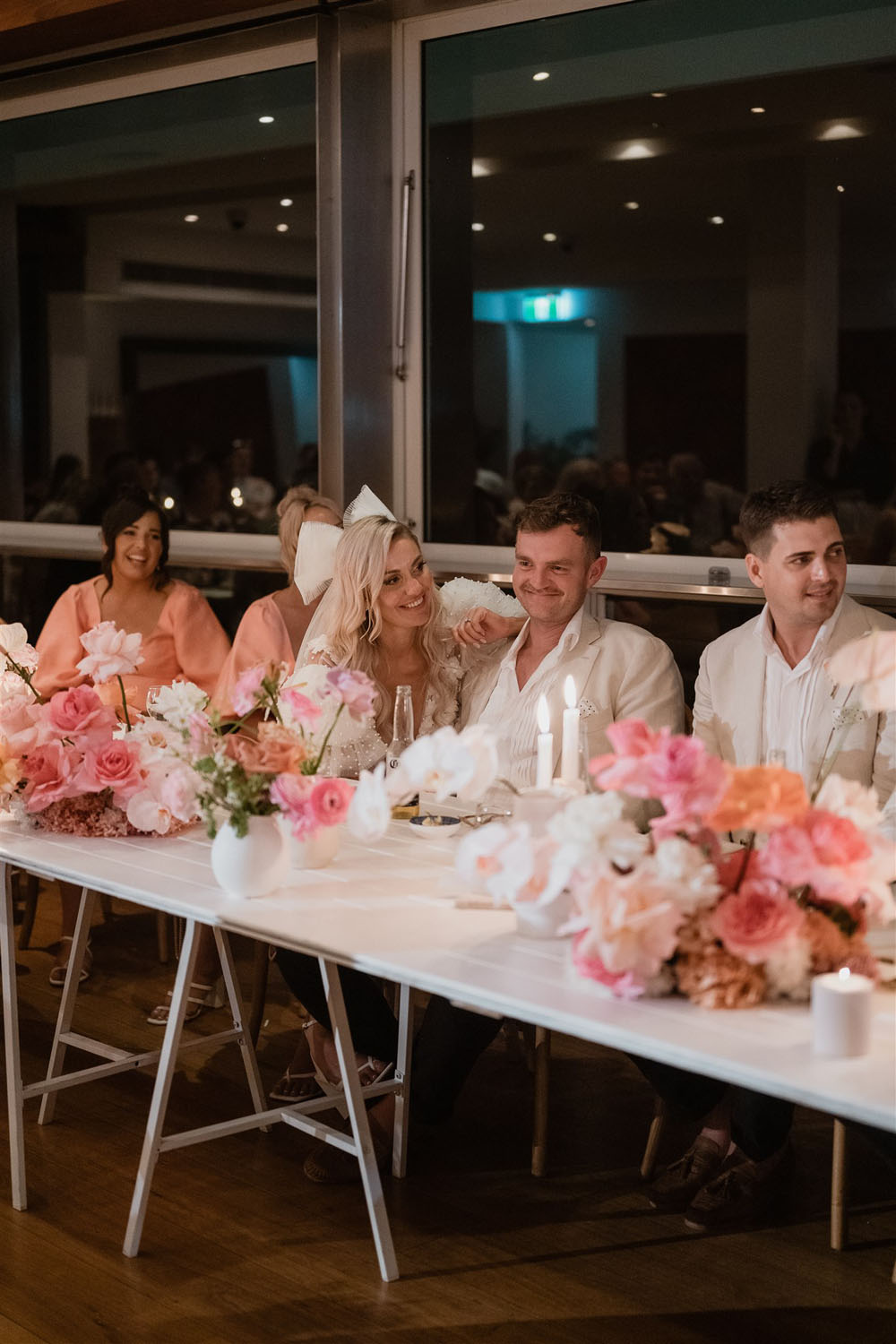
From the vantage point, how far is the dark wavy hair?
447 cm

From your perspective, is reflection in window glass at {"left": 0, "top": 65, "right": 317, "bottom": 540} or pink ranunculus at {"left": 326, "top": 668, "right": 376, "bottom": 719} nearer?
pink ranunculus at {"left": 326, "top": 668, "right": 376, "bottom": 719}

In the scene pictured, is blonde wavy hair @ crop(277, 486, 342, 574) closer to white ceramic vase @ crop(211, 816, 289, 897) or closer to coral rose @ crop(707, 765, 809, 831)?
white ceramic vase @ crop(211, 816, 289, 897)

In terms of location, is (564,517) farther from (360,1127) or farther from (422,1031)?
(360,1127)

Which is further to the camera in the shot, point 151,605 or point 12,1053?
point 151,605

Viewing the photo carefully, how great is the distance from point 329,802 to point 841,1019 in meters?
0.94

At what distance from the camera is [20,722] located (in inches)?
114

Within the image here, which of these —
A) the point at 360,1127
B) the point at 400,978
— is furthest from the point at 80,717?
the point at 400,978

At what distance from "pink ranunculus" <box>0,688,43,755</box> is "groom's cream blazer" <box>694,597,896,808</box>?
1351 millimetres

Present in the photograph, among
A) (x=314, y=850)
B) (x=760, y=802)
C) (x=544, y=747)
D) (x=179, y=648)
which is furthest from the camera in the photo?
(x=179, y=648)

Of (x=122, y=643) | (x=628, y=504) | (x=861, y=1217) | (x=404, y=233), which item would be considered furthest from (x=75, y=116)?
(x=861, y=1217)

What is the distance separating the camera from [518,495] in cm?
479

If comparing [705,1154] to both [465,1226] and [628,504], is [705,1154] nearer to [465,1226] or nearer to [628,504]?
[465,1226]

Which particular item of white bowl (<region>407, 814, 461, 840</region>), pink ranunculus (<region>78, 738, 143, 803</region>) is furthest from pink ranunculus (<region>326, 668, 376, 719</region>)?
pink ranunculus (<region>78, 738, 143, 803</region>)

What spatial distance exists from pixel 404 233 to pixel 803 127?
4.22 ft
